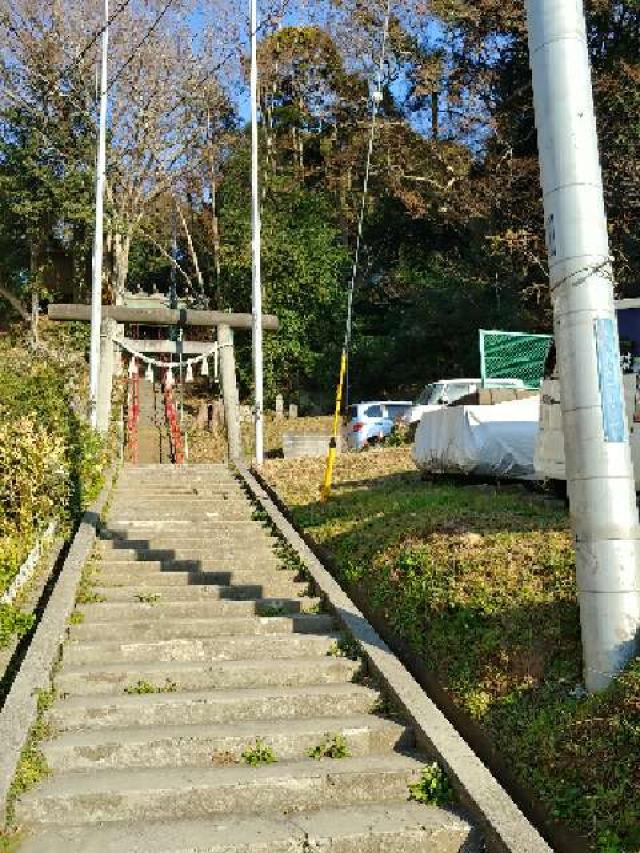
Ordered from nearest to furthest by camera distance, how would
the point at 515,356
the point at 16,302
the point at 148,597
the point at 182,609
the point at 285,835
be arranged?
the point at 285,835 → the point at 182,609 → the point at 148,597 → the point at 515,356 → the point at 16,302

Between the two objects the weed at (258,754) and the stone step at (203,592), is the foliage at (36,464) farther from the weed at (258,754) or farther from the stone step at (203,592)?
the weed at (258,754)

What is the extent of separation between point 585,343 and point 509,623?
2082 mm

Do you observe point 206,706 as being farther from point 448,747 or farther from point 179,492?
point 179,492

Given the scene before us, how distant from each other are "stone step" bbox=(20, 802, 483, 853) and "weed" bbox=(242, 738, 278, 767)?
573 millimetres

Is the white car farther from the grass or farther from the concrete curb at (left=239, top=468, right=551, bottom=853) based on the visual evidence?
the concrete curb at (left=239, top=468, right=551, bottom=853)

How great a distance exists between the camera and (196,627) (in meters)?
7.55

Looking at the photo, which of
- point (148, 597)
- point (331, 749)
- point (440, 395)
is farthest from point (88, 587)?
point (440, 395)

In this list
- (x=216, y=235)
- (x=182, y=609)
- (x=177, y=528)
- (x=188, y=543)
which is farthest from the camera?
(x=216, y=235)

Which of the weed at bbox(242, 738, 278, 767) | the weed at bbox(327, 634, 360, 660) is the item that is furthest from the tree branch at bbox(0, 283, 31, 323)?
the weed at bbox(242, 738, 278, 767)

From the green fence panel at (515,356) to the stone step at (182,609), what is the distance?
8.52 metres

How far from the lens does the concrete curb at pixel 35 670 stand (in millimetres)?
5142

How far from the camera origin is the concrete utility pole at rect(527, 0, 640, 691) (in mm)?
5242

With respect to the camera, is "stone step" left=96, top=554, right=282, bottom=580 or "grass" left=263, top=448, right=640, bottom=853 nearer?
"grass" left=263, top=448, right=640, bottom=853

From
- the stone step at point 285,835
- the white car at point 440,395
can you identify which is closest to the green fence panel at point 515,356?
the white car at point 440,395
